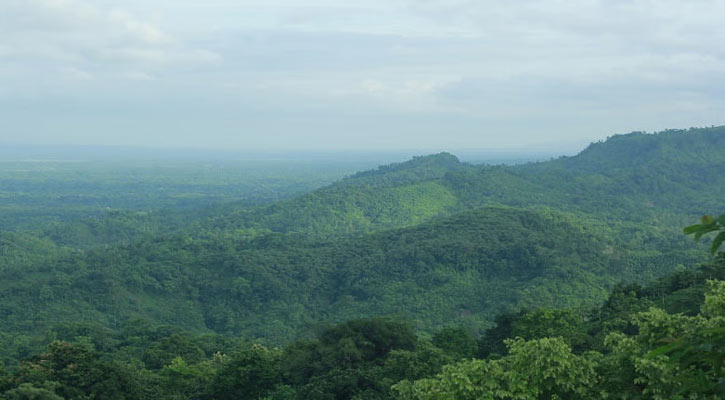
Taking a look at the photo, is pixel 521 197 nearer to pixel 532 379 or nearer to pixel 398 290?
pixel 398 290

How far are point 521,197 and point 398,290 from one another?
41.8m

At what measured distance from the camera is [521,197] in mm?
84625

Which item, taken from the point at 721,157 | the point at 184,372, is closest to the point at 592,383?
A: the point at 184,372

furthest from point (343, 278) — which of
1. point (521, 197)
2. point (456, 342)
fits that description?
point (521, 197)

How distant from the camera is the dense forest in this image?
12703 mm

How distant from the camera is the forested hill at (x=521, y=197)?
79.3 meters

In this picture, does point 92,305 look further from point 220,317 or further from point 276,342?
point 276,342

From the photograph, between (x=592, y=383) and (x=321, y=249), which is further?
(x=321, y=249)

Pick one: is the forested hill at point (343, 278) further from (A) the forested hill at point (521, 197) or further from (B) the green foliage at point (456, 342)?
(A) the forested hill at point (521, 197)

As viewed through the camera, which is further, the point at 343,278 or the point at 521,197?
the point at 521,197

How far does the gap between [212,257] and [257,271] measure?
660 cm

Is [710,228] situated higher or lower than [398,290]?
higher

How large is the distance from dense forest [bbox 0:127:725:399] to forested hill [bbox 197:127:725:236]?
37cm

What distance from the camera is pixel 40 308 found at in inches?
1795
